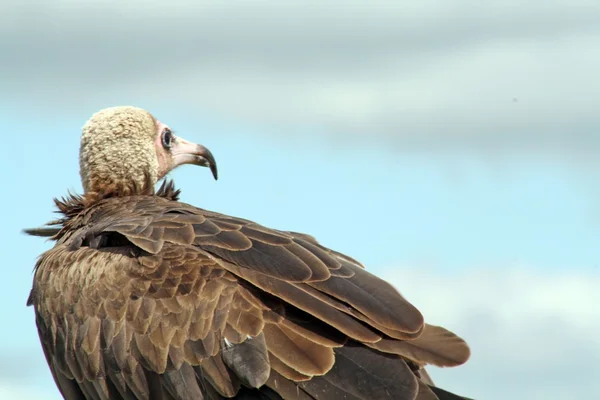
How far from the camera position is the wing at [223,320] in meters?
10.4

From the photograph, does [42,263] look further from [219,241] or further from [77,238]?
[219,241]

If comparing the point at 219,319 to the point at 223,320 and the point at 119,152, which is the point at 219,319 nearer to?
the point at 223,320

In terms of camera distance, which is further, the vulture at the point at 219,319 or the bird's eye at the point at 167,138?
the bird's eye at the point at 167,138

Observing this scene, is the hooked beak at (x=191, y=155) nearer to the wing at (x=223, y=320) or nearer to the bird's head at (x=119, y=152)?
the bird's head at (x=119, y=152)

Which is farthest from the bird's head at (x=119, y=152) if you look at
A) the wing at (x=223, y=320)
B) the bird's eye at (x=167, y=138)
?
the wing at (x=223, y=320)

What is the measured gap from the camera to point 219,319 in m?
10.9

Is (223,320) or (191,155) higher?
(191,155)

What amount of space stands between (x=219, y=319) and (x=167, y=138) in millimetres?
4435

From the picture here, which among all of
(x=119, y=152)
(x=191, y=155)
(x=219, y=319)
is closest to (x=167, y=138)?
(x=191, y=155)

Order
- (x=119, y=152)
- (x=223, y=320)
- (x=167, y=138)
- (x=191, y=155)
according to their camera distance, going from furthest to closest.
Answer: (x=191, y=155) < (x=167, y=138) < (x=119, y=152) < (x=223, y=320)

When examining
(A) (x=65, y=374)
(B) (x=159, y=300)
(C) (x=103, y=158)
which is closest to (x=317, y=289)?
(B) (x=159, y=300)

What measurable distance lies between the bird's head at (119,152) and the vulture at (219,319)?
1219 millimetres

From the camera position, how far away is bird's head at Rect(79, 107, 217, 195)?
45.9ft

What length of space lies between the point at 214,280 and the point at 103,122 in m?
3.73
